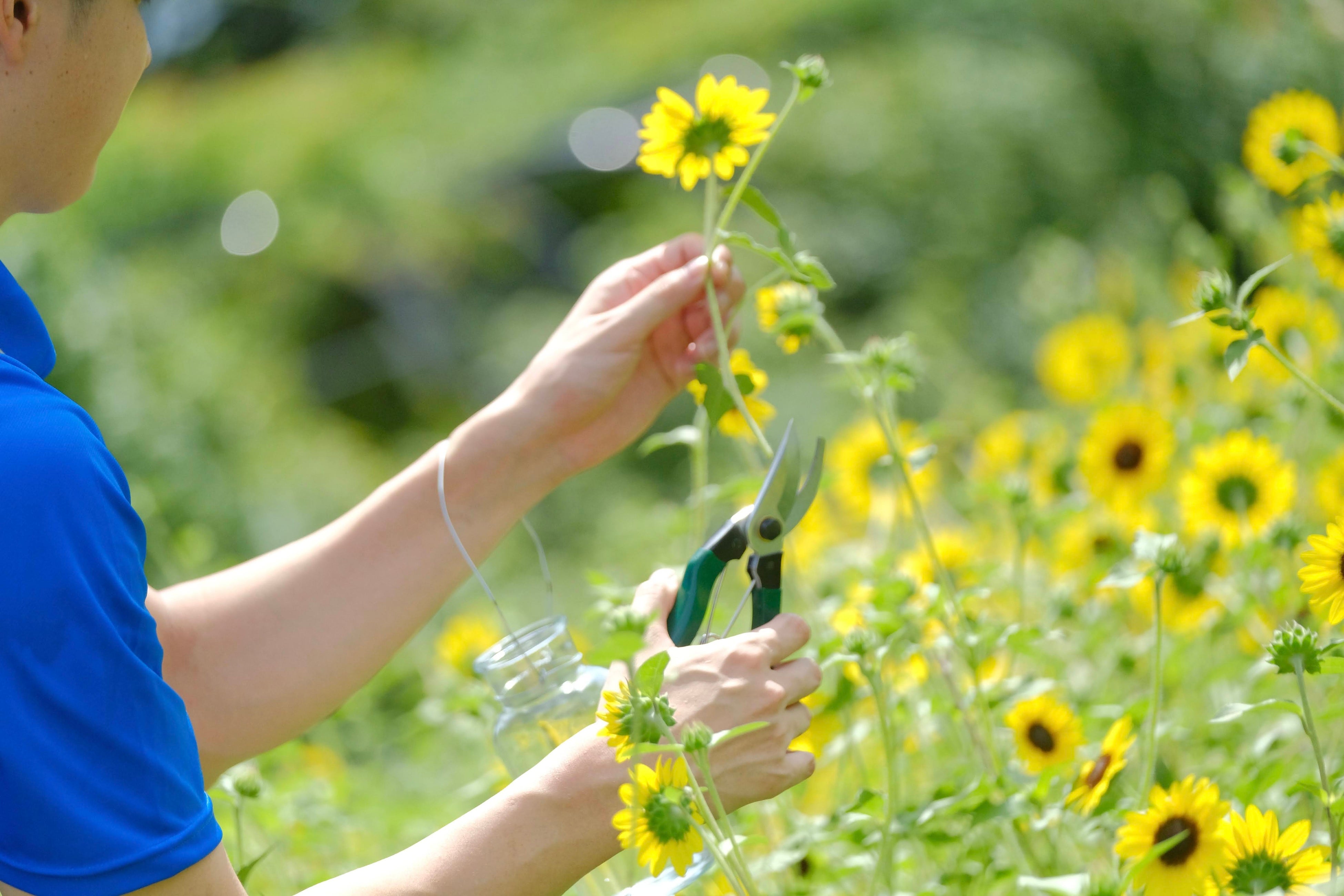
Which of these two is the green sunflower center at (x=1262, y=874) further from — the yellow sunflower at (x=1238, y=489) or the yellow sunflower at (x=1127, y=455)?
the yellow sunflower at (x=1127, y=455)

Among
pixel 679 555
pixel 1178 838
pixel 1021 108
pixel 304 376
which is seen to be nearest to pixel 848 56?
pixel 1021 108

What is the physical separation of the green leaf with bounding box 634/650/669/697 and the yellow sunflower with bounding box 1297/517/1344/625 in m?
0.38

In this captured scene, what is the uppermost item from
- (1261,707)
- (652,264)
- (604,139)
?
(604,139)


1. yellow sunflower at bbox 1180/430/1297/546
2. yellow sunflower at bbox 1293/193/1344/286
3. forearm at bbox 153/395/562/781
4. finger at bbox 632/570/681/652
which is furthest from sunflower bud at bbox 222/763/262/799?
yellow sunflower at bbox 1293/193/1344/286

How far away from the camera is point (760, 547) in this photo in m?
0.75

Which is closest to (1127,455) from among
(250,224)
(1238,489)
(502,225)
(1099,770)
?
(1238,489)

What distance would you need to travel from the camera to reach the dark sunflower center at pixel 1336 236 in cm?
A: 90

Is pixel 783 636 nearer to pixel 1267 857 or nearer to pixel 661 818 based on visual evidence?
pixel 661 818

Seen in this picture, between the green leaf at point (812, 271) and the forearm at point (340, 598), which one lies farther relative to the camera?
the forearm at point (340, 598)

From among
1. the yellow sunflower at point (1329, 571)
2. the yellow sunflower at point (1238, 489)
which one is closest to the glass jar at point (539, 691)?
the yellow sunflower at point (1329, 571)

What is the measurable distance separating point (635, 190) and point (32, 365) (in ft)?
15.3

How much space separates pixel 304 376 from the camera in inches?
213

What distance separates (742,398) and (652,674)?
11.8 inches

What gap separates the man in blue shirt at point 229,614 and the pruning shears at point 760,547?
0.8 inches
